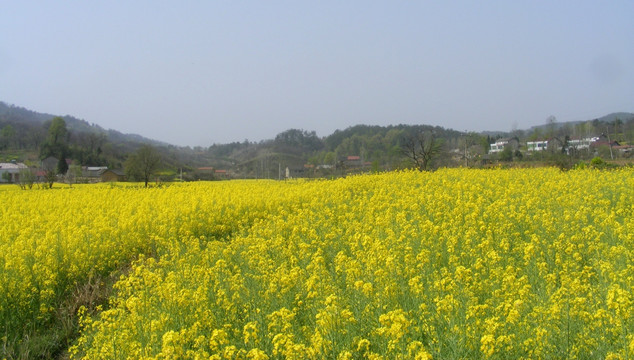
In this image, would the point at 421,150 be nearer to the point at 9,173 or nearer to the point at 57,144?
the point at 9,173

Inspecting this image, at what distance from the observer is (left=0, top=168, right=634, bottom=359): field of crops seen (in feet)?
10.9

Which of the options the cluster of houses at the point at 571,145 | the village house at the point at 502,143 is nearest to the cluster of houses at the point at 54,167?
the cluster of houses at the point at 571,145

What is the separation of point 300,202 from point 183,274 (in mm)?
8371

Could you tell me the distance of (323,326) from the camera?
11.4ft

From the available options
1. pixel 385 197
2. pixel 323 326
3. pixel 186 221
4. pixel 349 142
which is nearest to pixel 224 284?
pixel 323 326

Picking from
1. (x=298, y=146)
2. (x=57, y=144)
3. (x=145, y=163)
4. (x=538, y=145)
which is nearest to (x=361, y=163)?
(x=145, y=163)

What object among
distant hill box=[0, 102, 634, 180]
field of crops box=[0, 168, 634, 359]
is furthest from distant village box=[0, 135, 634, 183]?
field of crops box=[0, 168, 634, 359]

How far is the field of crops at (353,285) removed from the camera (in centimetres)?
331

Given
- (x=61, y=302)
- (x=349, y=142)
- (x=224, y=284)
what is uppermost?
(x=349, y=142)

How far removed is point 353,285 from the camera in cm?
450

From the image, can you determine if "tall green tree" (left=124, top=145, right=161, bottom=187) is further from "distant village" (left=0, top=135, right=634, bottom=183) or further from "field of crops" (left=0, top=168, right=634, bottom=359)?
"field of crops" (left=0, top=168, right=634, bottom=359)

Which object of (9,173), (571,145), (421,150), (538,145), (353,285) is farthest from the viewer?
(538,145)

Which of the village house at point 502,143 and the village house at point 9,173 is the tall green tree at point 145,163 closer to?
the village house at point 9,173

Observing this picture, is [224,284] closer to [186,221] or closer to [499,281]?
[499,281]
